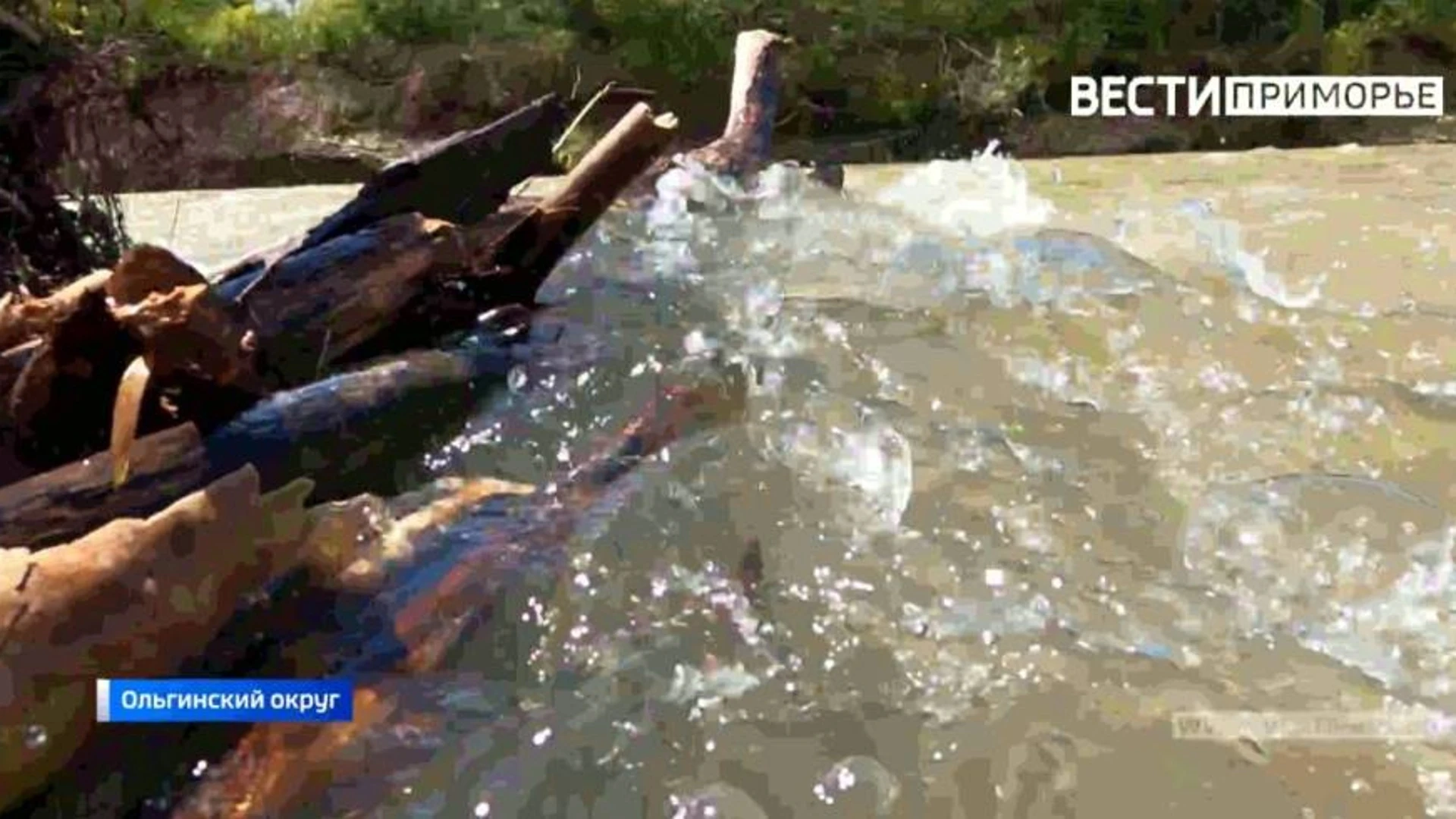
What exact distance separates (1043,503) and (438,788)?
114 cm

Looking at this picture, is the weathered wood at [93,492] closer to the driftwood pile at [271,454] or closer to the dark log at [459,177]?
the driftwood pile at [271,454]

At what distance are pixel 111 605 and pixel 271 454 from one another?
2.27 feet

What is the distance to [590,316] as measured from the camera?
3.68m

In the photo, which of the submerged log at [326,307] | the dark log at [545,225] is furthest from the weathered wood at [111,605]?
the dark log at [545,225]

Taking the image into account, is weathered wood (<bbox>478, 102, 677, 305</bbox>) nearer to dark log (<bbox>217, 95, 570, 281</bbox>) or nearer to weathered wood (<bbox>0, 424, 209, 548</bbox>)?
dark log (<bbox>217, 95, 570, 281</bbox>)

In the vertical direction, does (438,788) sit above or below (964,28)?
above

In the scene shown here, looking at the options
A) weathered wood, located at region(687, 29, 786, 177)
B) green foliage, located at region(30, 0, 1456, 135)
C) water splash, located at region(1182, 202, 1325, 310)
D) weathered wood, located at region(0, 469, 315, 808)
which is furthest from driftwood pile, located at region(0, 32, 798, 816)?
green foliage, located at region(30, 0, 1456, 135)

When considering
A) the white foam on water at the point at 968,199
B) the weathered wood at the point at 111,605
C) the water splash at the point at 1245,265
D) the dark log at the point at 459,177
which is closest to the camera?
the weathered wood at the point at 111,605

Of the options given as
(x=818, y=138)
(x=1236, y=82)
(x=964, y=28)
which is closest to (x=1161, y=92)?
(x=1236, y=82)

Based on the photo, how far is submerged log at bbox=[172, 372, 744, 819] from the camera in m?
1.61

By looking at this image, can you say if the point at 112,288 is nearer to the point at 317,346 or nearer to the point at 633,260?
the point at 317,346

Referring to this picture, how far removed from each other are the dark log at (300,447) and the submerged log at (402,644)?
318 mm
